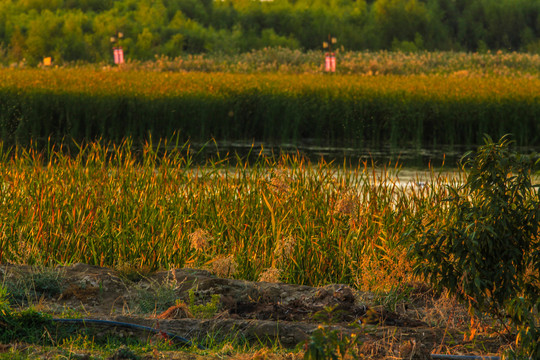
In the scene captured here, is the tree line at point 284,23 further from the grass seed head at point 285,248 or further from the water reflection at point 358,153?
the grass seed head at point 285,248

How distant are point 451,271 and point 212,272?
1.99 meters

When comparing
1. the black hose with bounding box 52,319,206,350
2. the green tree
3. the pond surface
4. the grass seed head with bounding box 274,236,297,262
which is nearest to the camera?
the black hose with bounding box 52,319,206,350

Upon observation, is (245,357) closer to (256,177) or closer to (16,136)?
(256,177)

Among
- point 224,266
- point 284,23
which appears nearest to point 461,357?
point 224,266

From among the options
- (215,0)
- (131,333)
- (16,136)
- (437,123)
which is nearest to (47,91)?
(16,136)

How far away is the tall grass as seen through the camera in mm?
5863

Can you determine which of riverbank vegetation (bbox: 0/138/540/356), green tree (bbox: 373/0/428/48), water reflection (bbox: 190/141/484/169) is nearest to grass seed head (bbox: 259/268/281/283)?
riverbank vegetation (bbox: 0/138/540/356)

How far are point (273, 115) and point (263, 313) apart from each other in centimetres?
1314

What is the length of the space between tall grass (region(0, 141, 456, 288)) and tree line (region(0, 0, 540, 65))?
44.2 m

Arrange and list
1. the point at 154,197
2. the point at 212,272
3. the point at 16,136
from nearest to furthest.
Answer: the point at 212,272, the point at 154,197, the point at 16,136

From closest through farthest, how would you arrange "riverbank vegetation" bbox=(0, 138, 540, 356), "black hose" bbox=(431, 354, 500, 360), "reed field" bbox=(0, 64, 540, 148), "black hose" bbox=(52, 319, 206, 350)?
"black hose" bbox=(431, 354, 500, 360)
"black hose" bbox=(52, 319, 206, 350)
"riverbank vegetation" bbox=(0, 138, 540, 356)
"reed field" bbox=(0, 64, 540, 148)

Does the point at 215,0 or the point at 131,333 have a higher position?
the point at 215,0

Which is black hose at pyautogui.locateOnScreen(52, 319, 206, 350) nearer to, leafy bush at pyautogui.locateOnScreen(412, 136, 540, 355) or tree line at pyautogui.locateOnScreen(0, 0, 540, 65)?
leafy bush at pyautogui.locateOnScreen(412, 136, 540, 355)

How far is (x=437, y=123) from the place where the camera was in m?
17.3
